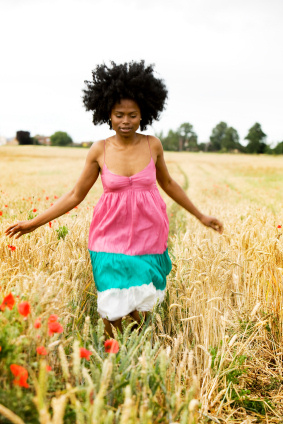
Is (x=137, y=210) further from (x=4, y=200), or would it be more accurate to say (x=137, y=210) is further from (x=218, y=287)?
(x=4, y=200)

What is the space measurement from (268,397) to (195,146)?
107m

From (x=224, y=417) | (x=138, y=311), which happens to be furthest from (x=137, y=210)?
(x=224, y=417)

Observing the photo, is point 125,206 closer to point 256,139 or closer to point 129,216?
point 129,216

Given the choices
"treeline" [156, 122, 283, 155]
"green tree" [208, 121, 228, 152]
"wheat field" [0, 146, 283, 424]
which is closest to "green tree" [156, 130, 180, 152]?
"treeline" [156, 122, 283, 155]

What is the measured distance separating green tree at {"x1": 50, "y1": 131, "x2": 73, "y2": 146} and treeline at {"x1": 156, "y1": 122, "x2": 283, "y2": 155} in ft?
74.5

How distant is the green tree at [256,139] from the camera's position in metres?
90.7

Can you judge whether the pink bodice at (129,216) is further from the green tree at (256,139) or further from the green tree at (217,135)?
the green tree at (217,135)

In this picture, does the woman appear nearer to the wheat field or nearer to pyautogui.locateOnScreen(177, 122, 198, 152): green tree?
the wheat field

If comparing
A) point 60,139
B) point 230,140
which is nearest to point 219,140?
point 230,140

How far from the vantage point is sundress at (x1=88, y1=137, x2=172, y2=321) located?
262 cm

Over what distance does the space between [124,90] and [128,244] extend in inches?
40.6

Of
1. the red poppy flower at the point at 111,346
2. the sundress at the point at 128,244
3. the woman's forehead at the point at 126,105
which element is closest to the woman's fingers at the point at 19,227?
the sundress at the point at 128,244

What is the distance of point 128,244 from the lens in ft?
8.76

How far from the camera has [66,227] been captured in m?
3.97
